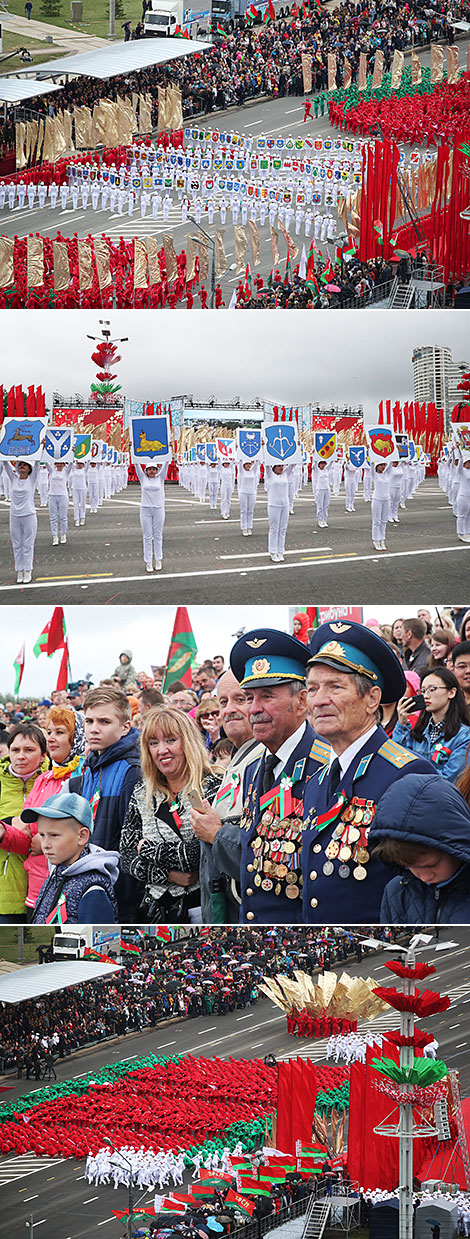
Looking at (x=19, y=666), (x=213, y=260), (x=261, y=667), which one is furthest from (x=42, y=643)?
(x=213, y=260)

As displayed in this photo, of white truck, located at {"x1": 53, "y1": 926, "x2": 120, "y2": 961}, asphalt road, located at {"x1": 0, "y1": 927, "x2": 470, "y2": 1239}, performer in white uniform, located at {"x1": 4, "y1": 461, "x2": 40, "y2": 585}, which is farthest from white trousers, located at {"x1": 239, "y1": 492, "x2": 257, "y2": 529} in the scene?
asphalt road, located at {"x1": 0, "y1": 927, "x2": 470, "y2": 1239}

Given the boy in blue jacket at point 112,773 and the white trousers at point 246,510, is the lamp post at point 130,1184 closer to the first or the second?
the boy in blue jacket at point 112,773

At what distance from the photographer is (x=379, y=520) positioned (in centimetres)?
1446

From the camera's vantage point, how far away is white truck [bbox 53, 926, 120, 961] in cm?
1652

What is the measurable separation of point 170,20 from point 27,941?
1458cm

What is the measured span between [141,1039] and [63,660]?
943cm

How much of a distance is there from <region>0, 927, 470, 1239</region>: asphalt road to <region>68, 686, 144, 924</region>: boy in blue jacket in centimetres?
438

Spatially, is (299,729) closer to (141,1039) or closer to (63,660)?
(63,660)

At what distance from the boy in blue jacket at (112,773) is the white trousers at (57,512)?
270cm

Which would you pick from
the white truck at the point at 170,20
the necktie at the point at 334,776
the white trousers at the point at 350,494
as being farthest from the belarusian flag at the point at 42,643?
the white truck at the point at 170,20

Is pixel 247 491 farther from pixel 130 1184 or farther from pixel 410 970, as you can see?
pixel 130 1184

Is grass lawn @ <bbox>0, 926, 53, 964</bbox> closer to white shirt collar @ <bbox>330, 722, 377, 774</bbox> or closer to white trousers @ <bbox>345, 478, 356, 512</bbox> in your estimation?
white shirt collar @ <bbox>330, 722, 377, 774</bbox>

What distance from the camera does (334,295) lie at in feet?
51.2

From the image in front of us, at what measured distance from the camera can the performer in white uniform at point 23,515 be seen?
44.6 feet
